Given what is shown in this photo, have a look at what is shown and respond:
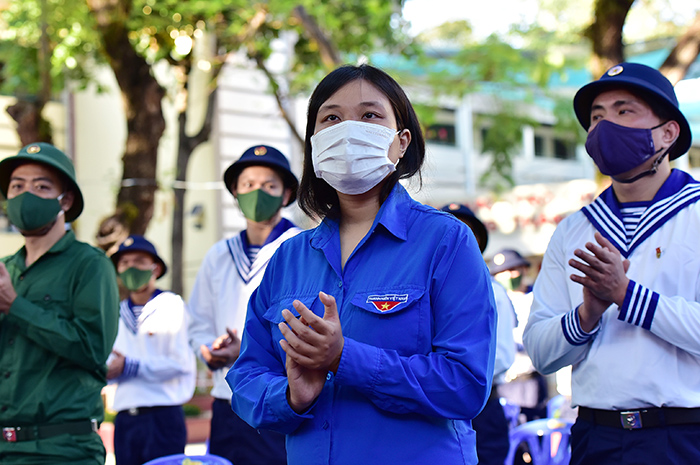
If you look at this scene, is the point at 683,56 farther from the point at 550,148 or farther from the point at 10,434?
the point at 550,148

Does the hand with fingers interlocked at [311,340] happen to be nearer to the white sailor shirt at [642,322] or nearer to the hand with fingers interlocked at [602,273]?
the hand with fingers interlocked at [602,273]

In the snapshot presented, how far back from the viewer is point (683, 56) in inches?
316

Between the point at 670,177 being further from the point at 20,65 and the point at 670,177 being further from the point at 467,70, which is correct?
the point at 20,65

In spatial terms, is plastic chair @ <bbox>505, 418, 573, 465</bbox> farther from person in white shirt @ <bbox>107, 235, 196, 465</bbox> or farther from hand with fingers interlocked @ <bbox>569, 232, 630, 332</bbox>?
hand with fingers interlocked @ <bbox>569, 232, 630, 332</bbox>

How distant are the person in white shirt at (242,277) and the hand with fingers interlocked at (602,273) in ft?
6.96

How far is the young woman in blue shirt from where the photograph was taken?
2115mm

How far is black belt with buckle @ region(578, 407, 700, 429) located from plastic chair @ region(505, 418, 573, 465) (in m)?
2.73

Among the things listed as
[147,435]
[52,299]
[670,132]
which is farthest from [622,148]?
[147,435]

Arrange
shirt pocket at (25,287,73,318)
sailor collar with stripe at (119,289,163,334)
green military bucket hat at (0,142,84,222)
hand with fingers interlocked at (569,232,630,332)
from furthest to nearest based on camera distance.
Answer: sailor collar with stripe at (119,289,163,334)
green military bucket hat at (0,142,84,222)
shirt pocket at (25,287,73,318)
hand with fingers interlocked at (569,232,630,332)

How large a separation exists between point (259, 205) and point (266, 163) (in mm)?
279

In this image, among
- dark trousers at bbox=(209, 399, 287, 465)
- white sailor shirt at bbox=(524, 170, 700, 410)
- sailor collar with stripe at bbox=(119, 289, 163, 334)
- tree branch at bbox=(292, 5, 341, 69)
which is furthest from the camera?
tree branch at bbox=(292, 5, 341, 69)

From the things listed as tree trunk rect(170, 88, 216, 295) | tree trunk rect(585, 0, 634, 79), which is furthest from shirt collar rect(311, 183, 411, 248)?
tree trunk rect(170, 88, 216, 295)

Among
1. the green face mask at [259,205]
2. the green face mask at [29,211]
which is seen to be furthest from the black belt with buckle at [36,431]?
the green face mask at [259,205]

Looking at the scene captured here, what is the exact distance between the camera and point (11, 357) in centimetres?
394
